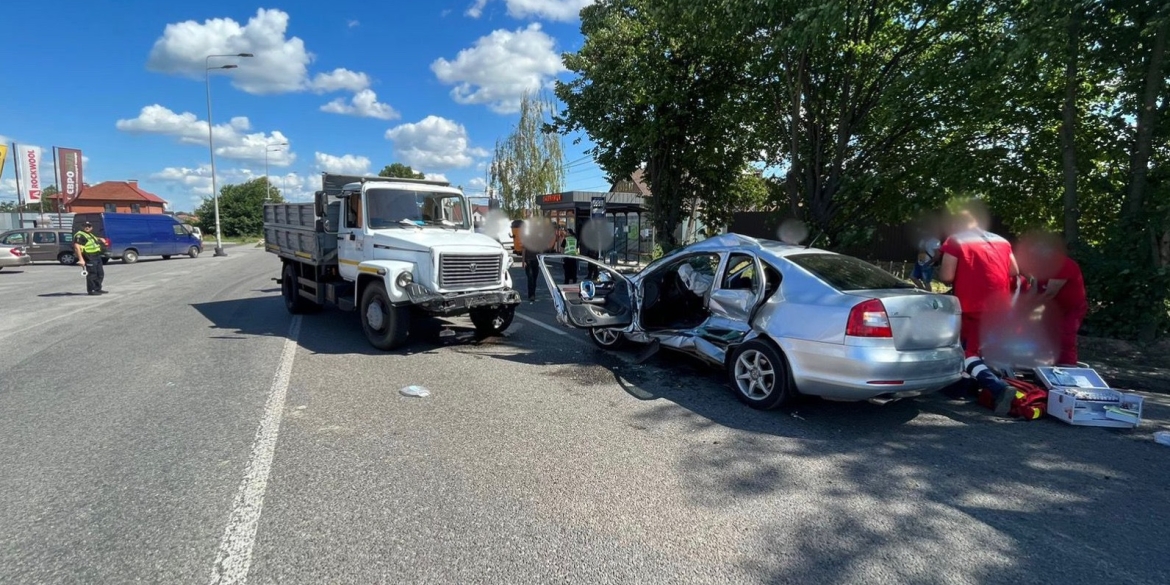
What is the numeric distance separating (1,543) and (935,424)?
20.2 ft

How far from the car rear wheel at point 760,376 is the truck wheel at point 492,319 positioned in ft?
12.3

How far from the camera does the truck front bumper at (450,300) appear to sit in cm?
730

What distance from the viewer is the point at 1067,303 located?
608 centimetres

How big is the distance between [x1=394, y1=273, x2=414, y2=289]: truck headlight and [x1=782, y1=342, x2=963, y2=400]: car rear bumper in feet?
15.2

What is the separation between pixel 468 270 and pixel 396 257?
3.27 feet

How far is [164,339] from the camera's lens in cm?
836

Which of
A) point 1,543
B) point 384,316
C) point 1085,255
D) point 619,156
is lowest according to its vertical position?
point 1,543

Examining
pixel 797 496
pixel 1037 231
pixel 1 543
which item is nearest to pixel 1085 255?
pixel 1037 231

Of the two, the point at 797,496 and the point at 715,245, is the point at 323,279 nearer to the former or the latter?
the point at 715,245

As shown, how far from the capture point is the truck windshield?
8547mm

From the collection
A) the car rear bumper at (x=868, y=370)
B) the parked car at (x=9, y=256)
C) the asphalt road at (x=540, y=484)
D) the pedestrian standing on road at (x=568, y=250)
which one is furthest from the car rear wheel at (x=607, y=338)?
the parked car at (x=9, y=256)

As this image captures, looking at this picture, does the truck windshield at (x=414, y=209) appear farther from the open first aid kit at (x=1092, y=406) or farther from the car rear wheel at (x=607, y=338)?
the open first aid kit at (x=1092, y=406)

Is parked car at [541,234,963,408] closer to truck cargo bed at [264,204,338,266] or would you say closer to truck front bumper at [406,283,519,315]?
truck front bumper at [406,283,519,315]

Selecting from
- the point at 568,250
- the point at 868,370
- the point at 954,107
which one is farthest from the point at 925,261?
the point at 868,370
